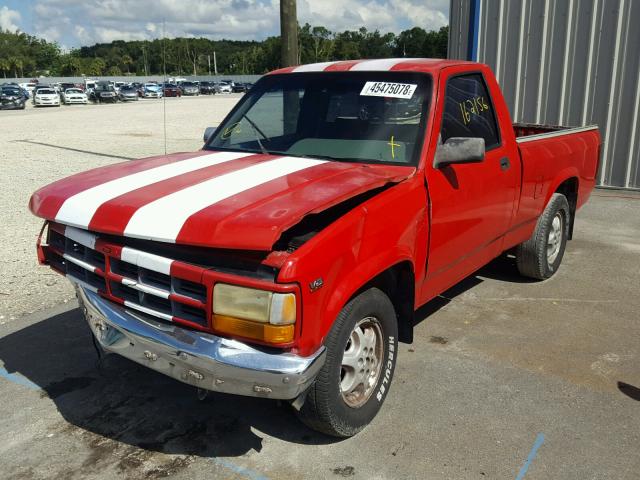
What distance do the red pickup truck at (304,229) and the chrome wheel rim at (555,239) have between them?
3.85ft

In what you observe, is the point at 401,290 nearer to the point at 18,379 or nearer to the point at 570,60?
the point at 18,379

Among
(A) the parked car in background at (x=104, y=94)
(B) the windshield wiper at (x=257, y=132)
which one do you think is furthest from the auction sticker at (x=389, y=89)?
(A) the parked car in background at (x=104, y=94)

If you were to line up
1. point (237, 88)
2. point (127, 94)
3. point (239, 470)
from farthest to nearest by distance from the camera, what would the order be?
point (237, 88) → point (127, 94) → point (239, 470)

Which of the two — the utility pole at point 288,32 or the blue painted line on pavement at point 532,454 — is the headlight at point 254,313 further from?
the utility pole at point 288,32

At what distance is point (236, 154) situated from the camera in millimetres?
4012

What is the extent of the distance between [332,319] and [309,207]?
514mm

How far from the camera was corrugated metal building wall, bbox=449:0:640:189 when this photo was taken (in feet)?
31.4

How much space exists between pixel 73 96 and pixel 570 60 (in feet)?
148

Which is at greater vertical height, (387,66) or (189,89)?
(189,89)

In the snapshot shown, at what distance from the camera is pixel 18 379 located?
393 centimetres

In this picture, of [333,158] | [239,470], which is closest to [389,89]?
Answer: [333,158]

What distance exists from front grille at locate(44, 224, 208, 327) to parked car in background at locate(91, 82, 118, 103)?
5084 centimetres

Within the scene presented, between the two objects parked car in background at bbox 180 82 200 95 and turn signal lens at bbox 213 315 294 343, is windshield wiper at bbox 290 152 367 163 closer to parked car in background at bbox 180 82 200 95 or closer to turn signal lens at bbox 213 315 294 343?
turn signal lens at bbox 213 315 294 343

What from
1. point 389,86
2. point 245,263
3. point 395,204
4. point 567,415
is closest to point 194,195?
point 245,263
